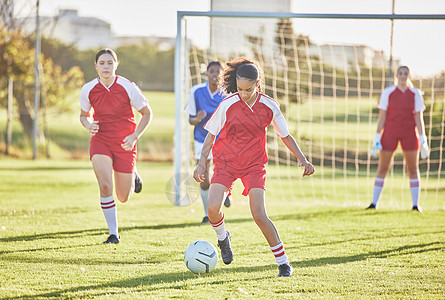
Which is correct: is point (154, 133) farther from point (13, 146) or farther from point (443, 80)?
point (443, 80)

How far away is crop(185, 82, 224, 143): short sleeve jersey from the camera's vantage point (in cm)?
843

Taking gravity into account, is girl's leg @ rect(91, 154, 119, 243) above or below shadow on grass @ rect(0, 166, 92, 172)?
above

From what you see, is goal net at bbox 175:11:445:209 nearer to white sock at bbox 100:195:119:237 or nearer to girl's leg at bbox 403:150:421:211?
girl's leg at bbox 403:150:421:211

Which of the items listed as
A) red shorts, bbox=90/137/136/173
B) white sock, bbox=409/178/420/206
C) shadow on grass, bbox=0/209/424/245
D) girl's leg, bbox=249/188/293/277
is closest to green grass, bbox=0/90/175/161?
shadow on grass, bbox=0/209/424/245

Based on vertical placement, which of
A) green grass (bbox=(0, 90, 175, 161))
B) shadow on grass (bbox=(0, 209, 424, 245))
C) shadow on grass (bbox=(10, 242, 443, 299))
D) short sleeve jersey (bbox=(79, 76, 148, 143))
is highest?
short sleeve jersey (bbox=(79, 76, 148, 143))

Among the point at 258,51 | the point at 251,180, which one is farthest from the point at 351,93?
the point at 251,180

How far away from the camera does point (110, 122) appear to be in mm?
6699

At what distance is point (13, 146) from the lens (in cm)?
2036

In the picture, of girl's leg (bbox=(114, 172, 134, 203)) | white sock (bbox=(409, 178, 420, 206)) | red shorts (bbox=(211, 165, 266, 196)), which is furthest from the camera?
white sock (bbox=(409, 178, 420, 206))

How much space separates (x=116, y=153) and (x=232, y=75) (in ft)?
6.16

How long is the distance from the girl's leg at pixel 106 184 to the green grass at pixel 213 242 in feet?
0.69

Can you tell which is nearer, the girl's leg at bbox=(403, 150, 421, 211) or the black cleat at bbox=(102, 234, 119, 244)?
the black cleat at bbox=(102, 234, 119, 244)

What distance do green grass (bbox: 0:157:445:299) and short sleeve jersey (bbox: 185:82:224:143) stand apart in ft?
4.12

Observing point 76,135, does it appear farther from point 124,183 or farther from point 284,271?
point 284,271
